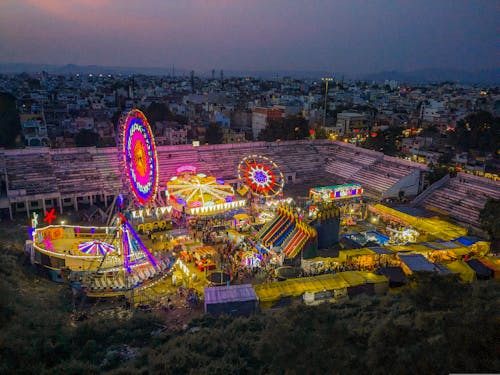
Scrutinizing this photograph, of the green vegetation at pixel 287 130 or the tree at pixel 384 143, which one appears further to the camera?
the green vegetation at pixel 287 130

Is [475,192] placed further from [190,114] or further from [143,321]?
[190,114]

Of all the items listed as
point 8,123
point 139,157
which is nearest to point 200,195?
point 139,157

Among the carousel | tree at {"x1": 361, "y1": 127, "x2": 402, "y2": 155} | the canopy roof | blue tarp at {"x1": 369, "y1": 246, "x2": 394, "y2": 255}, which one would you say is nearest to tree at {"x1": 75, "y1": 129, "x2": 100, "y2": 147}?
the carousel

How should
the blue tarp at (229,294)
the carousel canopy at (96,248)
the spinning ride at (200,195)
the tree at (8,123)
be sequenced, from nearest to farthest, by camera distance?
1. the blue tarp at (229,294)
2. the carousel canopy at (96,248)
3. the spinning ride at (200,195)
4. the tree at (8,123)

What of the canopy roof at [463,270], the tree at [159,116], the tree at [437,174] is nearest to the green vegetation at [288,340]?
the canopy roof at [463,270]

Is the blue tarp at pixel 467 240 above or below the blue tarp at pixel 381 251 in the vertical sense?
below

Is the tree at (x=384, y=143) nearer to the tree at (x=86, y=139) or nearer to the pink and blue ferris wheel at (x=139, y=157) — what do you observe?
the pink and blue ferris wheel at (x=139, y=157)

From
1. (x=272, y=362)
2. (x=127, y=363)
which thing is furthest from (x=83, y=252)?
(x=272, y=362)

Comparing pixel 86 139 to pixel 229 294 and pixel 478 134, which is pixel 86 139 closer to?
pixel 229 294
